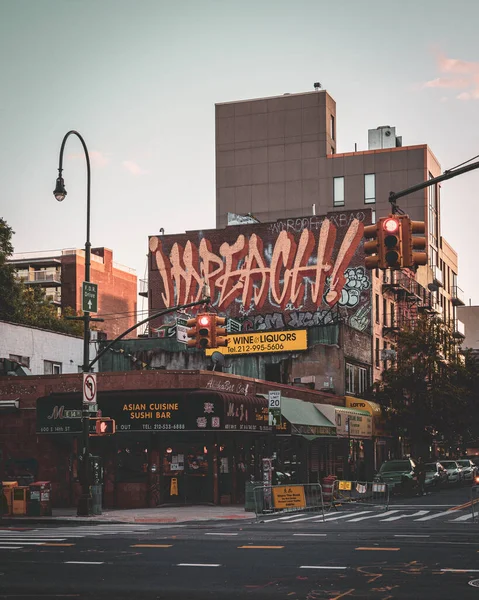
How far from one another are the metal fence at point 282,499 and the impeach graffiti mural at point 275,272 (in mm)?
29604

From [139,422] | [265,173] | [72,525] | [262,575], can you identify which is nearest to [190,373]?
[139,422]

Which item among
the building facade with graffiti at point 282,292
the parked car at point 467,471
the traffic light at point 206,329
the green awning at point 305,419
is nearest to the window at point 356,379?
the building facade with graffiti at point 282,292

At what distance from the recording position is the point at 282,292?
6519cm

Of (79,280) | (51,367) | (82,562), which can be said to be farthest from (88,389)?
(79,280)

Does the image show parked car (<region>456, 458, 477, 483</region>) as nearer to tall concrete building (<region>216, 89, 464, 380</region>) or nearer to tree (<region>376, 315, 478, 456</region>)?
tree (<region>376, 315, 478, 456</region>)

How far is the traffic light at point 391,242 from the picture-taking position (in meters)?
15.5

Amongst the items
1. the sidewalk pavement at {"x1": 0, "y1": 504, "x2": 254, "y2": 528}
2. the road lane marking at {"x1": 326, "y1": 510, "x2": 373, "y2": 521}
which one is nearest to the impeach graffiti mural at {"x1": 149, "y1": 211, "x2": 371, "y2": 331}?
the sidewalk pavement at {"x1": 0, "y1": 504, "x2": 254, "y2": 528}

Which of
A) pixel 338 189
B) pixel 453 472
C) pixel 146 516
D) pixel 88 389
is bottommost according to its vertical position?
pixel 146 516

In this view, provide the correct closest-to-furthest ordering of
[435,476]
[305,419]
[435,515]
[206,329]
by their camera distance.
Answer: [206,329]
[435,515]
[305,419]
[435,476]

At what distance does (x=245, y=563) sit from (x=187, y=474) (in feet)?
68.9

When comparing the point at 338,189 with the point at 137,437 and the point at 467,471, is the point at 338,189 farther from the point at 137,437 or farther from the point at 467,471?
the point at 137,437

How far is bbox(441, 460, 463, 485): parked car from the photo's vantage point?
5695 centimetres

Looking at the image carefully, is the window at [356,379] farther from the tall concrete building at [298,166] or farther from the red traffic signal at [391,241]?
the red traffic signal at [391,241]

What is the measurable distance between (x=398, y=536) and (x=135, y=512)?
44.6ft
